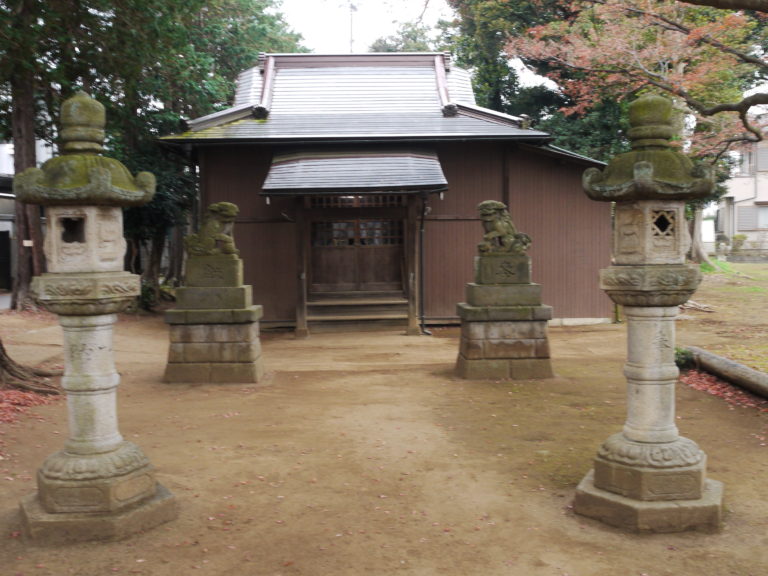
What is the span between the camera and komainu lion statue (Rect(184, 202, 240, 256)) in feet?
30.1

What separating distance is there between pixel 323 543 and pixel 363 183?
967 centimetres

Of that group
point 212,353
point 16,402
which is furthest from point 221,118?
point 16,402

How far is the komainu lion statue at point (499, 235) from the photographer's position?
934cm

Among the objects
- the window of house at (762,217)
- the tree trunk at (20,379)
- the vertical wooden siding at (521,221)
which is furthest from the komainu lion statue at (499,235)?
the window of house at (762,217)

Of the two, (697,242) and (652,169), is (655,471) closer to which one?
(652,169)

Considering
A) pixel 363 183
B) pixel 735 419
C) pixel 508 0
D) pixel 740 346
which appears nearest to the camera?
pixel 735 419

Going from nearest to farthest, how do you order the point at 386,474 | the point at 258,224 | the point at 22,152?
the point at 386,474 < the point at 22,152 < the point at 258,224

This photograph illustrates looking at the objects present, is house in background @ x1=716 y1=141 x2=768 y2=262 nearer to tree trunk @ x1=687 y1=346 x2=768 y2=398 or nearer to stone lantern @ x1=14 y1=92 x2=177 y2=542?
tree trunk @ x1=687 y1=346 x2=768 y2=398

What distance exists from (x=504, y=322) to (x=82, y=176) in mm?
6339

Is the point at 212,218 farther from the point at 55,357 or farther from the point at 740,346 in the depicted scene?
the point at 740,346

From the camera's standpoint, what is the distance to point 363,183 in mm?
13148

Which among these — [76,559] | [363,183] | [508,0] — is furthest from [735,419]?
[508,0]

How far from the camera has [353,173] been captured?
1362 cm

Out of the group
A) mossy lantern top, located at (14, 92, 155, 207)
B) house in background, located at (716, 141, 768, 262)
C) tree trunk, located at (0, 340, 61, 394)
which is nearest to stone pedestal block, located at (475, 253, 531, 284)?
mossy lantern top, located at (14, 92, 155, 207)
